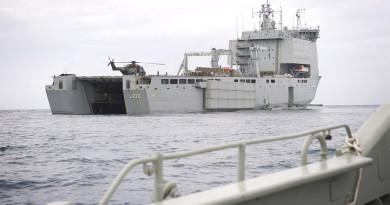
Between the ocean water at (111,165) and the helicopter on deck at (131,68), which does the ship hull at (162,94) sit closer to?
the helicopter on deck at (131,68)

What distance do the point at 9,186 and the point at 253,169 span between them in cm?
751

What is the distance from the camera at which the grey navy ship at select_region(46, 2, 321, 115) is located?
2000 inches

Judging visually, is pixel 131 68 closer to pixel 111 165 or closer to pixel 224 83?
pixel 224 83

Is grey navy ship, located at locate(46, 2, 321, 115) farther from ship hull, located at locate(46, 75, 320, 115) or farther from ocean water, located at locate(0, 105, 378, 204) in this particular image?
ocean water, located at locate(0, 105, 378, 204)

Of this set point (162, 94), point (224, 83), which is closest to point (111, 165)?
point (162, 94)

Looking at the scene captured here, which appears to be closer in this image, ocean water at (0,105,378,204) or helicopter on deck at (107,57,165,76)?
ocean water at (0,105,378,204)

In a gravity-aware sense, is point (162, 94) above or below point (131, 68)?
below

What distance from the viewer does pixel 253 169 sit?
15.1 meters

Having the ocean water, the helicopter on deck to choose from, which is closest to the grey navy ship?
the helicopter on deck

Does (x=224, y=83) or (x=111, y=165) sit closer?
(x=111, y=165)

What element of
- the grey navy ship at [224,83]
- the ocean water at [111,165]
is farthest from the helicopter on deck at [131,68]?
the ocean water at [111,165]

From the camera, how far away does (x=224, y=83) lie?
188ft

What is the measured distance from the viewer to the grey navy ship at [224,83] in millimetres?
50812

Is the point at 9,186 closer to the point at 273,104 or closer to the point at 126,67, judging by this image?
the point at 126,67
